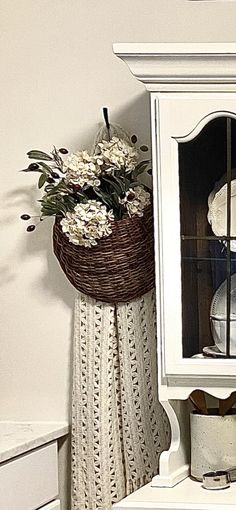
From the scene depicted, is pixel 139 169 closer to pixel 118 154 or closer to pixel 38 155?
pixel 118 154

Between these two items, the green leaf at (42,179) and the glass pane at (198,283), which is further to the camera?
the green leaf at (42,179)

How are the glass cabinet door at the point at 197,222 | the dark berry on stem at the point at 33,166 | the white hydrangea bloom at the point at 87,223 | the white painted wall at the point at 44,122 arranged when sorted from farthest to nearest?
the white painted wall at the point at 44,122 → the dark berry on stem at the point at 33,166 → the white hydrangea bloom at the point at 87,223 → the glass cabinet door at the point at 197,222

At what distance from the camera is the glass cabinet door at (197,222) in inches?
85.4

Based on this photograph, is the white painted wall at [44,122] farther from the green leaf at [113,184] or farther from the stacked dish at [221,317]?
the stacked dish at [221,317]

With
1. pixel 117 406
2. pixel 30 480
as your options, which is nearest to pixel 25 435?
pixel 30 480

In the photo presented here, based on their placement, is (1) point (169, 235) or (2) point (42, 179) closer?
(1) point (169, 235)

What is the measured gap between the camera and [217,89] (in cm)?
216

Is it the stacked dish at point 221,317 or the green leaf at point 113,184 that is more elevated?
the green leaf at point 113,184

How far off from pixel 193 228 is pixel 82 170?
350 mm

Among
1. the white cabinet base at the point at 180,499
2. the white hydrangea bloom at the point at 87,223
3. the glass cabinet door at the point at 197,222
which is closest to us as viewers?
the white cabinet base at the point at 180,499

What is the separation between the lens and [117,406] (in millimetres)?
2512

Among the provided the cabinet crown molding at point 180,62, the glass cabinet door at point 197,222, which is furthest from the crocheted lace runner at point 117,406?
the cabinet crown molding at point 180,62

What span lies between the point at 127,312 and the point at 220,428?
0.41m

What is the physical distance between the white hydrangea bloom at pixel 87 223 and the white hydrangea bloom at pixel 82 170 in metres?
0.06
